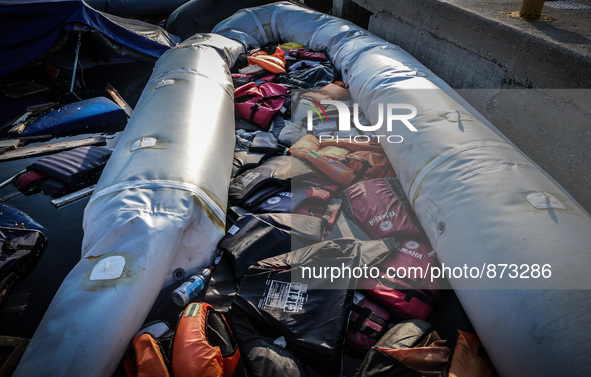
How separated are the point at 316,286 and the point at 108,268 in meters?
1.11

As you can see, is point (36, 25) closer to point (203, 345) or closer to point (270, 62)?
point (270, 62)

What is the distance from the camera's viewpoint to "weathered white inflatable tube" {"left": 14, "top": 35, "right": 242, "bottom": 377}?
157 cm

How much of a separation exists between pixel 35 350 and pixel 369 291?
170 cm

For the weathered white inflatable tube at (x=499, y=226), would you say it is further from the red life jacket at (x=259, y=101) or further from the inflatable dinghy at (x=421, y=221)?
the red life jacket at (x=259, y=101)

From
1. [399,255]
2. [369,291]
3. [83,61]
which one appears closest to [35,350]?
[369,291]

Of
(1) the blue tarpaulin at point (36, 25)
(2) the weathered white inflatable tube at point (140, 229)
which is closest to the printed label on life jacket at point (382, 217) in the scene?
(2) the weathered white inflatable tube at point (140, 229)

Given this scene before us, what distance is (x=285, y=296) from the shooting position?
188cm

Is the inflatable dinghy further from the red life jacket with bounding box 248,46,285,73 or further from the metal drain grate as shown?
the red life jacket with bounding box 248,46,285,73

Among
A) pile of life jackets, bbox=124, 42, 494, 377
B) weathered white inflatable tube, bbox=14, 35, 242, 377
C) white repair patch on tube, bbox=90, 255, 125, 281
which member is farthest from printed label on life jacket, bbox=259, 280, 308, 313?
white repair patch on tube, bbox=90, 255, 125, 281

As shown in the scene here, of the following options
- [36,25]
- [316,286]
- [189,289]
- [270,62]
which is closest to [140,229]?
[189,289]

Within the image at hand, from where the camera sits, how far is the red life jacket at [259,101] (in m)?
3.80

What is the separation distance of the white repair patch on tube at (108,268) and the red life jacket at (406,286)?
135cm

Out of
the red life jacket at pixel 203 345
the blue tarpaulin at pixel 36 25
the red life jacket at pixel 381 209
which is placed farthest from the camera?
the blue tarpaulin at pixel 36 25

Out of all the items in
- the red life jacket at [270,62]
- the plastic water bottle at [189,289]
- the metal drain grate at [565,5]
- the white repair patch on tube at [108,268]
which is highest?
the metal drain grate at [565,5]
